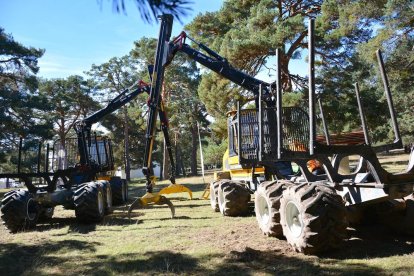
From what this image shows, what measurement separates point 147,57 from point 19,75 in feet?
45.7

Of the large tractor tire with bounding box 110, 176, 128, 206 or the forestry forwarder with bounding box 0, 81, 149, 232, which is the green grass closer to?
the forestry forwarder with bounding box 0, 81, 149, 232

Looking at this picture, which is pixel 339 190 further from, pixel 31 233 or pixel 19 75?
pixel 19 75

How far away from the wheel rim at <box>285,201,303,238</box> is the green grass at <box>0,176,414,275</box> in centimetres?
31

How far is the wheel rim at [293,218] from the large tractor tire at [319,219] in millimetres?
165

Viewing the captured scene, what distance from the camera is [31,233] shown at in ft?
27.6

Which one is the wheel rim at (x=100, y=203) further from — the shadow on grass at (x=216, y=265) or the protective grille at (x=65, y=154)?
the shadow on grass at (x=216, y=265)

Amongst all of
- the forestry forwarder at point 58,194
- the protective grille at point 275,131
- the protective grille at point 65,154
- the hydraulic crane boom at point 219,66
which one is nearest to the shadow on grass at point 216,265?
the protective grille at point 275,131

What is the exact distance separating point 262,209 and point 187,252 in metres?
1.60

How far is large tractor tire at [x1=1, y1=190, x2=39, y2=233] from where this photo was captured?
8.55 meters

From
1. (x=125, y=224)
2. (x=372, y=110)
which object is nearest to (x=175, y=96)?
(x=372, y=110)

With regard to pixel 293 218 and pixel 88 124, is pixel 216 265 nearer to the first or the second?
pixel 293 218

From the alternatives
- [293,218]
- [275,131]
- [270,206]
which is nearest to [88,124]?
[275,131]

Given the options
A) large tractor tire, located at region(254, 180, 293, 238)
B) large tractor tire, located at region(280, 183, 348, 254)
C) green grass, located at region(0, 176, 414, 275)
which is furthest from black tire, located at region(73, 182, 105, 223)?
large tractor tire, located at region(280, 183, 348, 254)

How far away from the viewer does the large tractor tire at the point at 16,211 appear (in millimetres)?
8547
